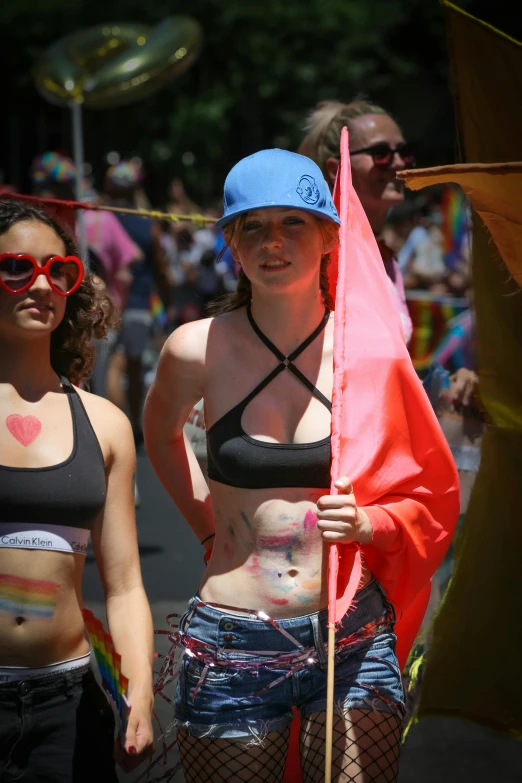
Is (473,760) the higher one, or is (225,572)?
(225,572)

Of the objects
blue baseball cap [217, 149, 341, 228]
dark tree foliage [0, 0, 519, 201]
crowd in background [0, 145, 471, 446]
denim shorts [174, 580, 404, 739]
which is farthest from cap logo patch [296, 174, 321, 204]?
dark tree foliage [0, 0, 519, 201]

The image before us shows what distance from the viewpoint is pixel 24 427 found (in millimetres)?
2590

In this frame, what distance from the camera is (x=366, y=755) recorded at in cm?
269

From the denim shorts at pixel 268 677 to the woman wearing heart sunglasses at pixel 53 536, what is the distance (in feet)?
0.75

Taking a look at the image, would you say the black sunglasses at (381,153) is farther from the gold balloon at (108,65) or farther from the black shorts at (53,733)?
the gold balloon at (108,65)

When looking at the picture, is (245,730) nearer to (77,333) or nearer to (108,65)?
(77,333)

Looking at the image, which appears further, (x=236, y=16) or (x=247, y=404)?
(x=236, y=16)

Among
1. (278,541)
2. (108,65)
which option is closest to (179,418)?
(278,541)

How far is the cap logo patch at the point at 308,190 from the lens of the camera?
2.78 m

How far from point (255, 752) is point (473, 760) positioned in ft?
5.98

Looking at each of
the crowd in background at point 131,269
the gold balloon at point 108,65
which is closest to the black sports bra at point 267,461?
the crowd in background at point 131,269

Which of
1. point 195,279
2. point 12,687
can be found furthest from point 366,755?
point 195,279

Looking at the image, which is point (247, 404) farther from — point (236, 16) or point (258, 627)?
point (236, 16)

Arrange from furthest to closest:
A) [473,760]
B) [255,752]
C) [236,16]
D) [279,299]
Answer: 1. [236,16]
2. [473,760]
3. [279,299]
4. [255,752]
